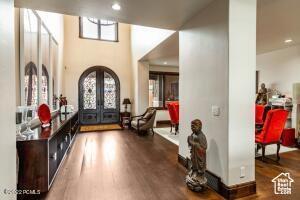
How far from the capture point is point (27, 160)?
7.38 feet

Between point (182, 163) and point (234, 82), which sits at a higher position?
point (234, 82)

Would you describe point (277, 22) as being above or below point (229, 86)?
above

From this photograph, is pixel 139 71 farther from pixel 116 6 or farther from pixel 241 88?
pixel 241 88

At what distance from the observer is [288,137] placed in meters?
4.55

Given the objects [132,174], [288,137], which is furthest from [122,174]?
[288,137]

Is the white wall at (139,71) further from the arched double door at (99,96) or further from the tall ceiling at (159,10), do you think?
the tall ceiling at (159,10)

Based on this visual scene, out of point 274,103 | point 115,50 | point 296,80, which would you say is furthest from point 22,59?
point 296,80

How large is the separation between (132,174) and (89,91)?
18.4 feet

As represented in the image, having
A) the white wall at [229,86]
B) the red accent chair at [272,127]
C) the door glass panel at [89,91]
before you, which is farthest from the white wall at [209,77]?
Result: the door glass panel at [89,91]

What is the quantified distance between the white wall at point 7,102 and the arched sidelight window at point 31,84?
1509mm

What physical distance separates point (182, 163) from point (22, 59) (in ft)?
10.8

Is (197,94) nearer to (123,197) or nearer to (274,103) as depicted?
(123,197)

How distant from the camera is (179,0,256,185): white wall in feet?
7.22

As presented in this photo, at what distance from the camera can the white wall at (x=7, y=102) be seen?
4.87ft
